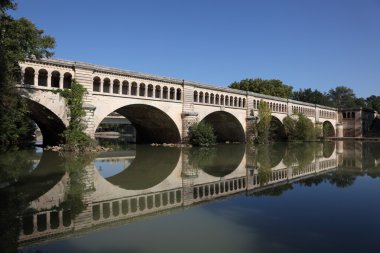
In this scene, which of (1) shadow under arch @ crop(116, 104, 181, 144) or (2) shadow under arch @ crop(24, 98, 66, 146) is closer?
(2) shadow under arch @ crop(24, 98, 66, 146)

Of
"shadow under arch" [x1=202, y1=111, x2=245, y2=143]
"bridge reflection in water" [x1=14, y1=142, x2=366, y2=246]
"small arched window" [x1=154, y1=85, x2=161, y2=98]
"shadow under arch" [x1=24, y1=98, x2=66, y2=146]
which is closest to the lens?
"bridge reflection in water" [x1=14, y1=142, x2=366, y2=246]

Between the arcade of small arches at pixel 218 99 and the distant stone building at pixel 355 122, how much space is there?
5201 centimetres

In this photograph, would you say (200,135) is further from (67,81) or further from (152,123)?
(67,81)

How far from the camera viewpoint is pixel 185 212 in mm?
9820

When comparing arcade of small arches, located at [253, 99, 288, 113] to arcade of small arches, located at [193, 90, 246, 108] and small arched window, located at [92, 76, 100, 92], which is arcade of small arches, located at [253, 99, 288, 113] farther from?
small arched window, located at [92, 76, 100, 92]

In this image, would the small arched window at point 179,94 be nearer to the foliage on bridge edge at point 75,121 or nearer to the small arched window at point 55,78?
the foliage on bridge edge at point 75,121

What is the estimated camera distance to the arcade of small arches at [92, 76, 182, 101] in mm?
32938

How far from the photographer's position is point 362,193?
41.2ft

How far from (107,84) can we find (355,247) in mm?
30701

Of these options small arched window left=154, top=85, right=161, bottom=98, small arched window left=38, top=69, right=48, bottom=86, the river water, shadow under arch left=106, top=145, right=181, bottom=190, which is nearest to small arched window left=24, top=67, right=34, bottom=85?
small arched window left=38, top=69, right=48, bottom=86

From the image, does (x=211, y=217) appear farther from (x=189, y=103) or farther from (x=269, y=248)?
(x=189, y=103)

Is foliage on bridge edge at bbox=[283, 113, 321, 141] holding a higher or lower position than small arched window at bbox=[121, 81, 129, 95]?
lower

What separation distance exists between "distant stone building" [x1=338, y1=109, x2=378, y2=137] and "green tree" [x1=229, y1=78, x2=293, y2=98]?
2355 cm

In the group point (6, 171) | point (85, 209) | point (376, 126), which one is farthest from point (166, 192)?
point (376, 126)
